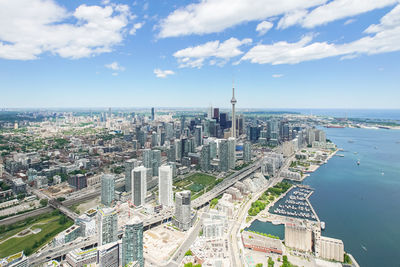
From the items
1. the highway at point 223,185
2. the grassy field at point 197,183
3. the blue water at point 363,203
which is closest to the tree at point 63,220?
the highway at point 223,185

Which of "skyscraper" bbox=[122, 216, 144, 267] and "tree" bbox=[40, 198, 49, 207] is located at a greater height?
"skyscraper" bbox=[122, 216, 144, 267]

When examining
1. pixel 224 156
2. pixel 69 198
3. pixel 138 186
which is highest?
pixel 224 156

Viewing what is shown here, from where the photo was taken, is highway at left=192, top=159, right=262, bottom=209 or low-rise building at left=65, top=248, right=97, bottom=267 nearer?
low-rise building at left=65, top=248, right=97, bottom=267

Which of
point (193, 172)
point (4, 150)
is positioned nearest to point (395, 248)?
point (193, 172)

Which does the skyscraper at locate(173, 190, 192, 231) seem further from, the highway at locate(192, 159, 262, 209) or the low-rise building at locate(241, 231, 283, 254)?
the low-rise building at locate(241, 231, 283, 254)

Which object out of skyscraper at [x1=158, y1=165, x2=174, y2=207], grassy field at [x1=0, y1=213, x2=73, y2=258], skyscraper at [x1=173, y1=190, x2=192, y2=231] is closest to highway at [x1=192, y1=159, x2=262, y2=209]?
skyscraper at [x1=158, y1=165, x2=174, y2=207]

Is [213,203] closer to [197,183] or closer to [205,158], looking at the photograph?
[197,183]

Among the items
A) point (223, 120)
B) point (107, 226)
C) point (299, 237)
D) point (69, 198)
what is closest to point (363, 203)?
point (299, 237)
